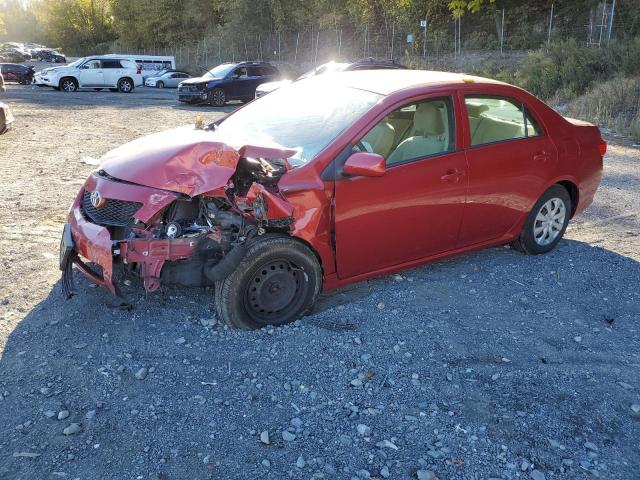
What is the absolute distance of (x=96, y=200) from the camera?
4.08 meters

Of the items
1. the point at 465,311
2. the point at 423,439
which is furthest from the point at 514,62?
the point at 423,439

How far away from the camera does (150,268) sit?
3.77 m

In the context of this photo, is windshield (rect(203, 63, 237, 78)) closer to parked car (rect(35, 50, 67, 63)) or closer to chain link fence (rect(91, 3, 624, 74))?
chain link fence (rect(91, 3, 624, 74))

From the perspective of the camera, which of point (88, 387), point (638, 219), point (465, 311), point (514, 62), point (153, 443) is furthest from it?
point (514, 62)

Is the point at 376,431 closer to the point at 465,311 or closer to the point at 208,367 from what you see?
the point at 208,367

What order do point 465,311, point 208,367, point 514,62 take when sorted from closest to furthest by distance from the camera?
point 208,367, point 465,311, point 514,62

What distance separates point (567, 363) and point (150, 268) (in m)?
2.83

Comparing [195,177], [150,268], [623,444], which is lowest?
[623,444]

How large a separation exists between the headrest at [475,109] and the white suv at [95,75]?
82.5 ft

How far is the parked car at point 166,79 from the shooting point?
3303 centimetres

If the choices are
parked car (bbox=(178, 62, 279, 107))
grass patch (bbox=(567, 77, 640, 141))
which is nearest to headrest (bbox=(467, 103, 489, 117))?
grass patch (bbox=(567, 77, 640, 141))

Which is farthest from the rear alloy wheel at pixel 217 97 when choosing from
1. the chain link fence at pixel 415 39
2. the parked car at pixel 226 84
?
the chain link fence at pixel 415 39

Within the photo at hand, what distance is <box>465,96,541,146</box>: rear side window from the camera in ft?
16.3

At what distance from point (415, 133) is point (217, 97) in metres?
18.4
